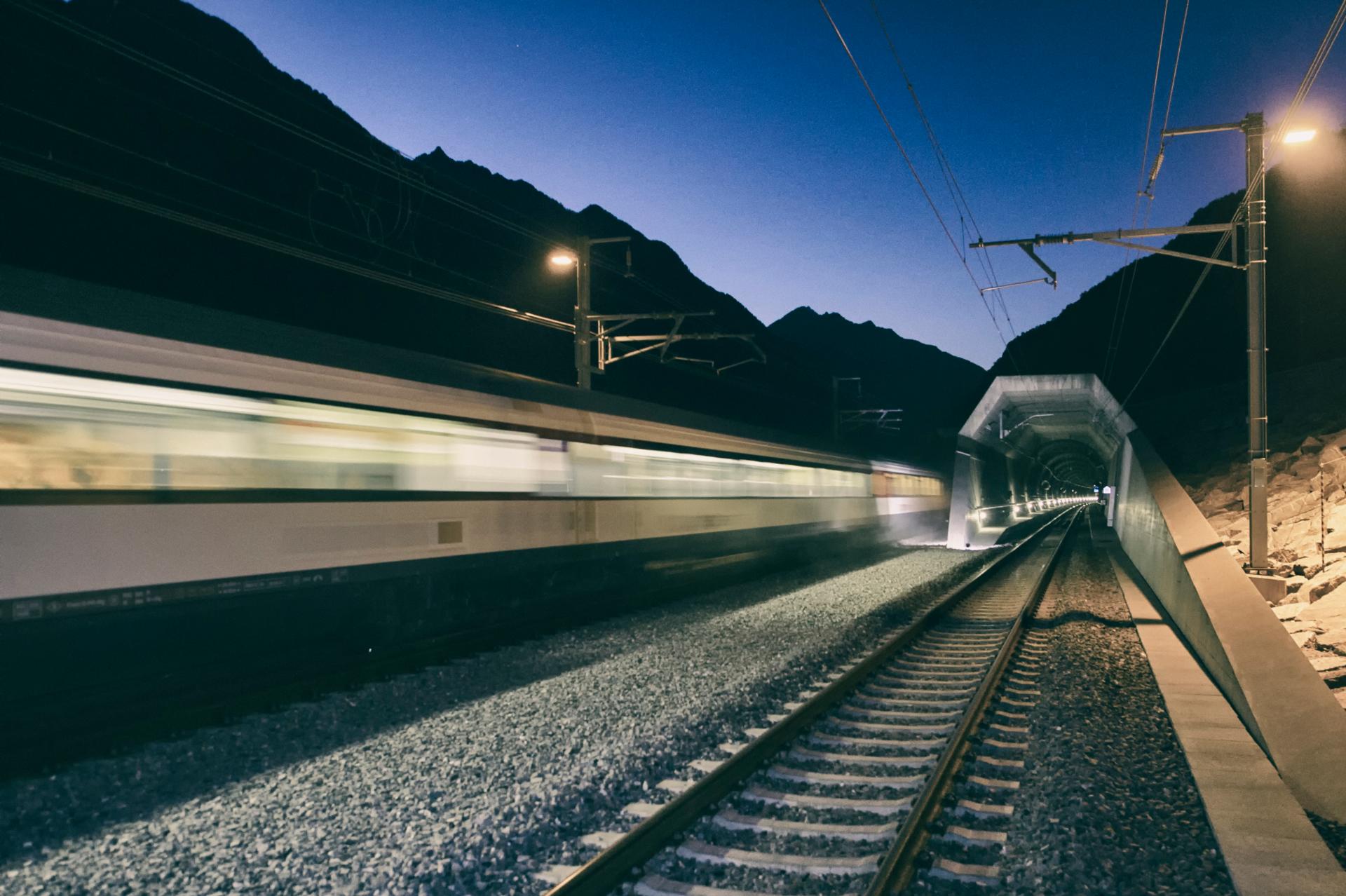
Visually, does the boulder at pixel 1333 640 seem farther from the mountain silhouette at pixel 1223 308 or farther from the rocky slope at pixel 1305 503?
the mountain silhouette at pixel 1223 308

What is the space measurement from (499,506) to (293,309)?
93.9 metres

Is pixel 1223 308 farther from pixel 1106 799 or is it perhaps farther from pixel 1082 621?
pixel 1106 799

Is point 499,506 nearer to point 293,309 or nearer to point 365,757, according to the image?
point 365,757

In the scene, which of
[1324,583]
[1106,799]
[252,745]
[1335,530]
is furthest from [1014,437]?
[252,745]

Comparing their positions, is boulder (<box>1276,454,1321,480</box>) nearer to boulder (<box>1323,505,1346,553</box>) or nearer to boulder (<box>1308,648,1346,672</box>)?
boulder (<box>1323,505,1346,553</box>)

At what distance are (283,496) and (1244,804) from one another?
7.19 m

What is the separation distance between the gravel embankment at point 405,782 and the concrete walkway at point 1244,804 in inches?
118

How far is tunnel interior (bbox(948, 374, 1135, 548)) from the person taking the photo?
27625 mm

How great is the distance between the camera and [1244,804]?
462cm

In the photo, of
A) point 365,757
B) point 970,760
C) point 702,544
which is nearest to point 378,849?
point 365,757

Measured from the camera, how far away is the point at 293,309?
303 feet

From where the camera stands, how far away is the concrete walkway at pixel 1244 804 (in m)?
3.73

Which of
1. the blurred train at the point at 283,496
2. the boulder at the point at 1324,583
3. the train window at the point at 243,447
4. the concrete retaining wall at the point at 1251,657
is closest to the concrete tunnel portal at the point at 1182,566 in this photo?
the concrete retaining wall at the point at 1251,657

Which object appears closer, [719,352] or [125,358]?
[125,358]
